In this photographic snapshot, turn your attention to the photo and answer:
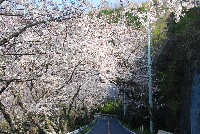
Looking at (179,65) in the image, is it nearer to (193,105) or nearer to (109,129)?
(193,105)

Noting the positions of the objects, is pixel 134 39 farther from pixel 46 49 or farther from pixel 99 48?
pixel 46 49

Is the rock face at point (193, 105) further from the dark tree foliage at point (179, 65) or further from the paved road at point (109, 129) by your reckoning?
the paved road at point (109, 129)

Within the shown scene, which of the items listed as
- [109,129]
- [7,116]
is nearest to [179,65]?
[7,116]

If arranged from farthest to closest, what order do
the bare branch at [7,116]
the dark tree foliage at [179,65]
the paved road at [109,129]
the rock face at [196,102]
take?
the paved road at [109,129]
the dark tree foliage at [179,65]
the bare branch at [7,116]
the rock face at [196,102]

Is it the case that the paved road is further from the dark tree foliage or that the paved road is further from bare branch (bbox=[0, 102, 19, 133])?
bare branch (bbox=[0, 102, 19, 133])

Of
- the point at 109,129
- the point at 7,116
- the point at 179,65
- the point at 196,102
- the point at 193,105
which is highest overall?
the point at 179,65

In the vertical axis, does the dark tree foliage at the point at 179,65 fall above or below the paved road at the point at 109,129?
above

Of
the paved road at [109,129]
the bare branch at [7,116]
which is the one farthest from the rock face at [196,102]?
the paved road at [109,129]

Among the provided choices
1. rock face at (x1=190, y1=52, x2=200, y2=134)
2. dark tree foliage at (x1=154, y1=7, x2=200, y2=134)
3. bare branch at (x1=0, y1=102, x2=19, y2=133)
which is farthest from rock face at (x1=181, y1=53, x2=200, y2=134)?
bare branch at (x1=0, y1=102, x2=19, y2=133)

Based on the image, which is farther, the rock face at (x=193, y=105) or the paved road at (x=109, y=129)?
the paved road at (x=109, y=129)

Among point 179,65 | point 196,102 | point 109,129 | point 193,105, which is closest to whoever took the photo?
point 196,102

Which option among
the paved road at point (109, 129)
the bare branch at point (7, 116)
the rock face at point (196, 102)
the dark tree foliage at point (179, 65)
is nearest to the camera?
the rock face at point (196, 102)

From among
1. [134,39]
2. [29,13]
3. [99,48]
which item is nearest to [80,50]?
[99,48]

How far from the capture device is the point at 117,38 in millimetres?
26266
